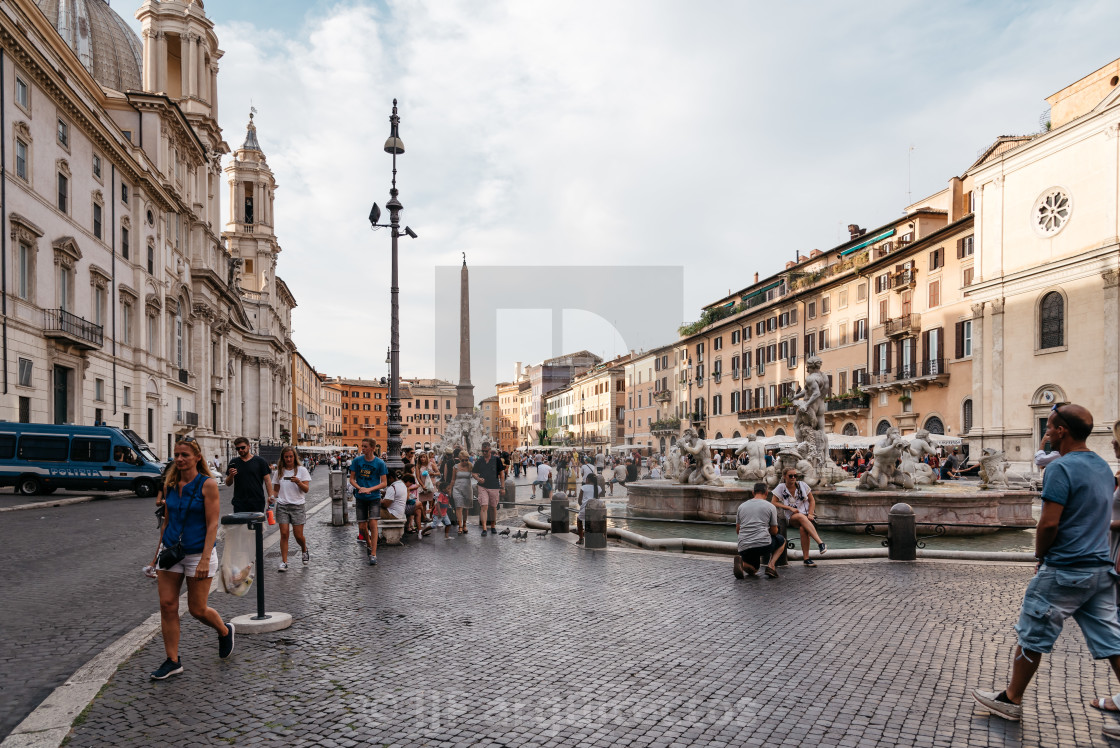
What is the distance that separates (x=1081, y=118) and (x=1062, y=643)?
2957 cm

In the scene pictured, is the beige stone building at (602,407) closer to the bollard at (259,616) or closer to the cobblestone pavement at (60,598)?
the cobblestone pavement at (60,598)

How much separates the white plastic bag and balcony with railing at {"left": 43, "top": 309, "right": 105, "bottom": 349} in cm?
2521

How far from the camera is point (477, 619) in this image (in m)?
6.59

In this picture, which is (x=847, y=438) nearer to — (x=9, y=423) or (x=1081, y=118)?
(x=1081, y=118)

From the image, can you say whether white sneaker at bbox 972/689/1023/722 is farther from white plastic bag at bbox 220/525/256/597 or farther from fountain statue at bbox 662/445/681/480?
fountain statue at bbox 662/445/681/480

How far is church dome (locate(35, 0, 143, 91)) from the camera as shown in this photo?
137ft

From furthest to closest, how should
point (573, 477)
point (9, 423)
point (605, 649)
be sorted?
1. point (573, 477)
2. point (9, 423)
3. point (605, 649)

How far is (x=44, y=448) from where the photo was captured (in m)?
22.3

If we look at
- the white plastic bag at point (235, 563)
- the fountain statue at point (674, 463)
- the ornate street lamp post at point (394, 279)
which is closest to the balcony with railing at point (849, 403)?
the fountain statue at point (674, 463)

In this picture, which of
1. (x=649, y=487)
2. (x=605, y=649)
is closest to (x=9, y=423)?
(x=649, y=487)

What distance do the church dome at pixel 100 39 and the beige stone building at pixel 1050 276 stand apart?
46656mm

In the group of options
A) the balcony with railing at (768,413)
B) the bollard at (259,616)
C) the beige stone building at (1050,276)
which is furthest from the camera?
the balcony with railing at (768,413)

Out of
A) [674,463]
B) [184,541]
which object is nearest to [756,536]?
[184,541]

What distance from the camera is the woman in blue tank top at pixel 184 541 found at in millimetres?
4930
